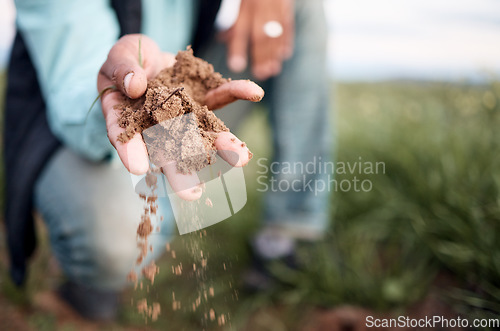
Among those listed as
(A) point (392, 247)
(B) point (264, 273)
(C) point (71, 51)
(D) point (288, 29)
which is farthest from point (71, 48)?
(A) point (392, 247)

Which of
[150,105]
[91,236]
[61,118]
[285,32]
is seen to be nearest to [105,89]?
[150,105]

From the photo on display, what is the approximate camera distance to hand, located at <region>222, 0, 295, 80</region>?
1.85 metres

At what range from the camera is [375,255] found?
84.7 inches

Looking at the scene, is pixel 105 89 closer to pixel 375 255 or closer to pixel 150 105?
pixel 150 105

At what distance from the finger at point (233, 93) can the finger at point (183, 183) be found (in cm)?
26

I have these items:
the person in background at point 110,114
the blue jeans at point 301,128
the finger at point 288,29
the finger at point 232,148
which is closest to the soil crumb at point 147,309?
the person in background at point 110,114

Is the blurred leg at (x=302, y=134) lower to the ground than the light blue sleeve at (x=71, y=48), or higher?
lower

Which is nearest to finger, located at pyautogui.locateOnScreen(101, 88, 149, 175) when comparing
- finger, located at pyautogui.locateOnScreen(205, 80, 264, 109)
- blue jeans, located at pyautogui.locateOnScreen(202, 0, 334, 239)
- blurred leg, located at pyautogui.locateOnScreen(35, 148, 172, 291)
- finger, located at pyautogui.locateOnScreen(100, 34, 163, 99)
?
finger, located at pyautogui.locateOnScreen(100, 34, 163, 99)

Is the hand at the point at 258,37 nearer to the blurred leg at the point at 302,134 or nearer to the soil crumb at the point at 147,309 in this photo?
the blurred leg at the point at 302,134

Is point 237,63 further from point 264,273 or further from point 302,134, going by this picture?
point 264,273

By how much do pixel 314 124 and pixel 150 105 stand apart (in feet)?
5.28

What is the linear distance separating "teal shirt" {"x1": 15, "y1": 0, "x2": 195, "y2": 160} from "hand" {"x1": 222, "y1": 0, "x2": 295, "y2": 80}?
1.76 feet

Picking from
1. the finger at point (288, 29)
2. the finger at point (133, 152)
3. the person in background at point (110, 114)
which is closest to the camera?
the finger at point (133, 152)

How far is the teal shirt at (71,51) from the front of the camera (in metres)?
1.30
